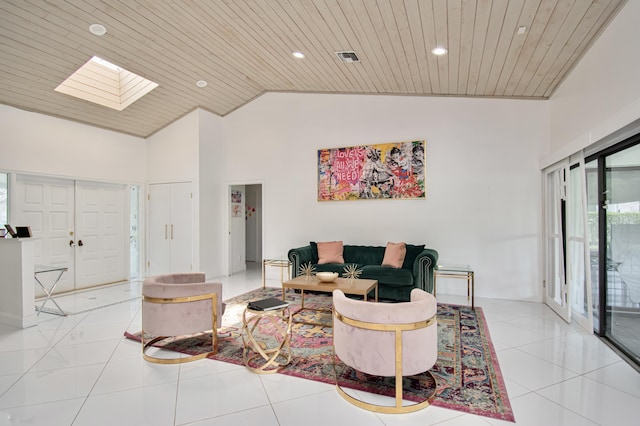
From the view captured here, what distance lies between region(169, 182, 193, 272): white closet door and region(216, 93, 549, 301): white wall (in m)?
1.51

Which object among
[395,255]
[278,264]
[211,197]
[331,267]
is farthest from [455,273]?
[211,197]

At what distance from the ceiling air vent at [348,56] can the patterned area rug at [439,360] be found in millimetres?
3514

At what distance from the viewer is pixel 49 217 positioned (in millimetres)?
5684

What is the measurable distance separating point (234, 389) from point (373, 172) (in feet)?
14.3

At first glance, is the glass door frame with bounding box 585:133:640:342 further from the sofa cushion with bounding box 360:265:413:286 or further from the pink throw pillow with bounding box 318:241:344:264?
the pink throw pillow with bounding box 318:241:344:264

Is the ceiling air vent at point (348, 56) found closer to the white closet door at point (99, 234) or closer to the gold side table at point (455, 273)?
the gold side table at point (455, 273)

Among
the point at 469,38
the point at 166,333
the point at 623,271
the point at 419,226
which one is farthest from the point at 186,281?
the point at 623,271

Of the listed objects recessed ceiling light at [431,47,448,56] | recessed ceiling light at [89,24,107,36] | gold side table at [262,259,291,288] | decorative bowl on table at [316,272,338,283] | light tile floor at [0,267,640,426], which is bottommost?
light tile floor at [0,267,640,426]

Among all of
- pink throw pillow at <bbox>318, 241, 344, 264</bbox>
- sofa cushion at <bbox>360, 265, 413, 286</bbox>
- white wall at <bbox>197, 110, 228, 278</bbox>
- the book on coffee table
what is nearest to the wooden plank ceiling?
white wall at <bbox>197, 110, 228, 278</bbox>

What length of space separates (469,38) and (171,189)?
235 inches

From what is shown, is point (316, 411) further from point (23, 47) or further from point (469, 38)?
point (23, 47)

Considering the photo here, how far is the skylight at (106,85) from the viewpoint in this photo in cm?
529

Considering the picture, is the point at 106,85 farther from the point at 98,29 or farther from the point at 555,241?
the point at 555,241

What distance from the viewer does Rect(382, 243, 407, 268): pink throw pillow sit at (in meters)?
5.27
